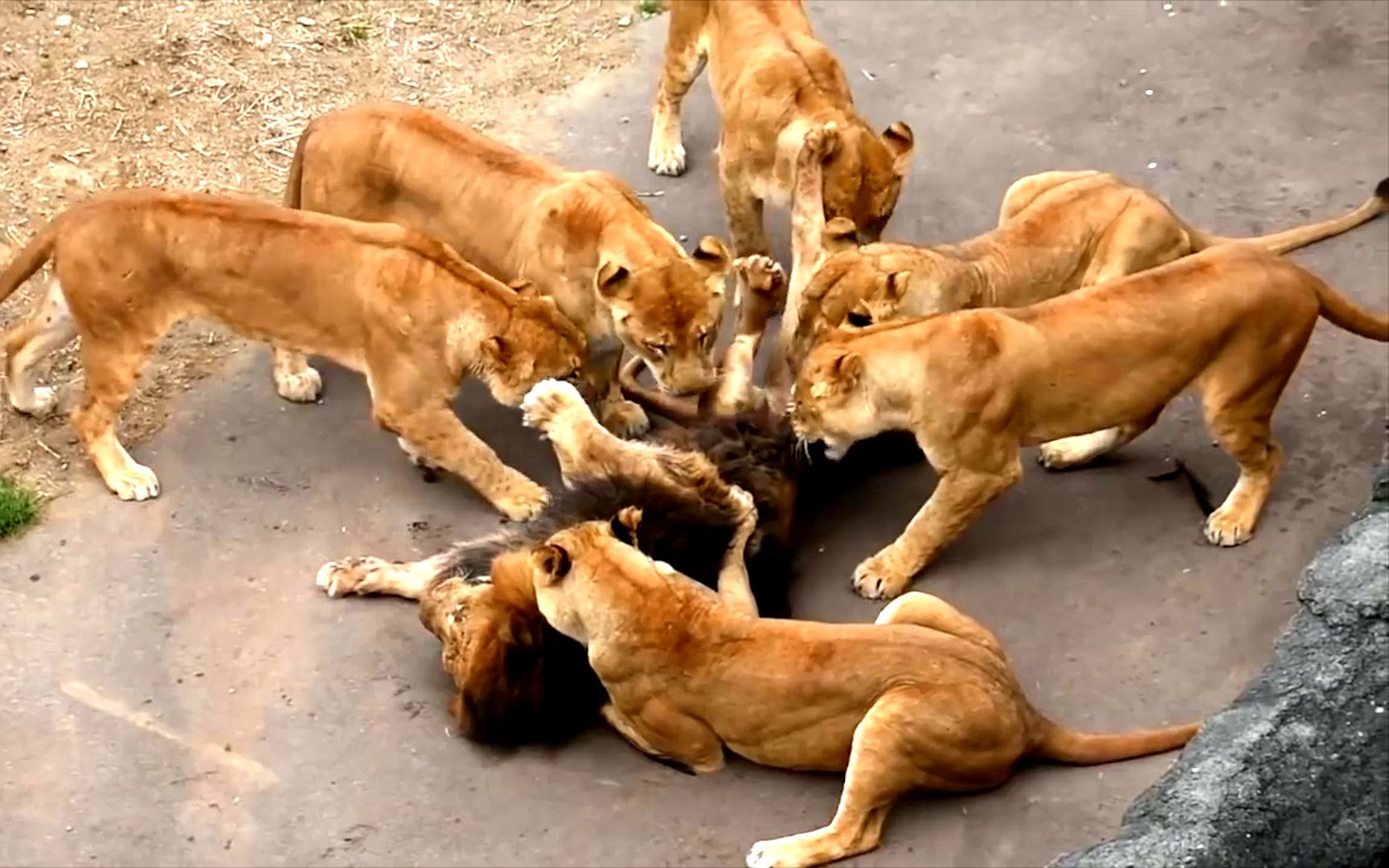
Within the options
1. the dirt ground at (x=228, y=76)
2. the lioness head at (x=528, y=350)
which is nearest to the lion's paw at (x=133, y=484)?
the dirt ground at (x=228, y=76)

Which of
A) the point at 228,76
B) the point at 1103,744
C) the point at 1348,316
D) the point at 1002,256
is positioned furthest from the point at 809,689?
the point at 228,76

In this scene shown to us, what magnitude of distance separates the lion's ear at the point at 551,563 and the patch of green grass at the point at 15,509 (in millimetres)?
2162

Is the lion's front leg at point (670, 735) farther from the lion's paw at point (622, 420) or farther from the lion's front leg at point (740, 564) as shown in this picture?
the lion's paw at point (622, 420)

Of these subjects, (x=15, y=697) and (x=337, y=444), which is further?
(x=337, y=444)

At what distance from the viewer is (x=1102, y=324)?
18.6 feet

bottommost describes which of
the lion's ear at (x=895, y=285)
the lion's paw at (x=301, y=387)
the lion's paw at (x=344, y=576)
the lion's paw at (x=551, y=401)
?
the lion's paw at (x=301, y=387)

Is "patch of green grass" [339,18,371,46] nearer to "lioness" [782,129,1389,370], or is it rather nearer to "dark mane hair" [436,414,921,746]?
"lioness" [782,129,1389,370]

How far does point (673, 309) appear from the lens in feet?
19.7

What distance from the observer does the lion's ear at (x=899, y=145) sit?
22.2 ft

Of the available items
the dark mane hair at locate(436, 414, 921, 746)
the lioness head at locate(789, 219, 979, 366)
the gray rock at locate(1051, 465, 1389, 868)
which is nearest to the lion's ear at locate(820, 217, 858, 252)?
the lioness head at locate(789, 219, 979, 366)

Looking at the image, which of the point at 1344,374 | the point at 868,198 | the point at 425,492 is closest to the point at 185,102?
the point at 425,492

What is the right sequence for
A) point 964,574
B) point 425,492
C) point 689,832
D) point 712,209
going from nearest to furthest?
1. point 689,832
2. point 964,574
3. point 425,492
4. point 712,209

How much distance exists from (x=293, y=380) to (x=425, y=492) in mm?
780

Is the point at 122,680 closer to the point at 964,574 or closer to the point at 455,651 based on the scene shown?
the point at 455,651
